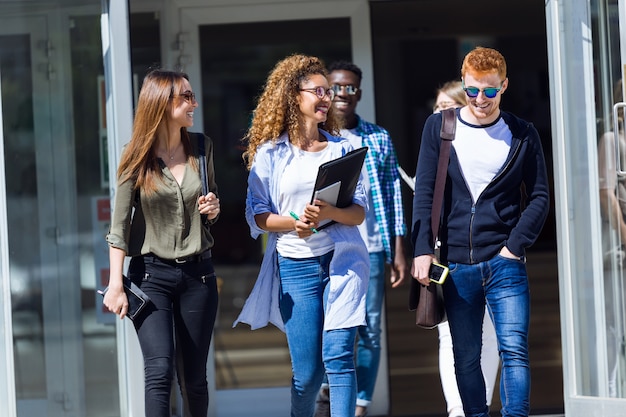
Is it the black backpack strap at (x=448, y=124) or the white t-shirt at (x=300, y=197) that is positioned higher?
the black backpack strap at (x=448, y=124)

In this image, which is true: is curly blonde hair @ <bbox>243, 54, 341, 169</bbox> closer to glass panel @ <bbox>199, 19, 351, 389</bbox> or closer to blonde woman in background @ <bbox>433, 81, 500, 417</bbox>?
blonde woman in background @ <bbox>433, 81, 500, 417</bbox>

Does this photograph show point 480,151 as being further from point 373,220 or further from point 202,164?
point 373,220

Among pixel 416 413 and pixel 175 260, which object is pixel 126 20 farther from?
pixel 416 413

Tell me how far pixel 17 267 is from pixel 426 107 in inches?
518

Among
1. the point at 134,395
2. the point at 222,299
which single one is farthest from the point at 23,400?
the point at 222,299

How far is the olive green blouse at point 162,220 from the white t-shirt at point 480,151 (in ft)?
3.59

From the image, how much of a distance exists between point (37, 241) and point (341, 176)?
2021mm

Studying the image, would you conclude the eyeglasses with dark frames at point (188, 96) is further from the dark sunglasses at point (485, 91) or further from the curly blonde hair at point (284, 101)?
the dark sunglasses at point (485, 91)

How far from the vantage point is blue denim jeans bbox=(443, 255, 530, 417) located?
13.3 ft

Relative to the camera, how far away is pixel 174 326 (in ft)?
13.9

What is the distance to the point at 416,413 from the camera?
19.8 feet

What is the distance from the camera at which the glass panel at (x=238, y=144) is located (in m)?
7.41

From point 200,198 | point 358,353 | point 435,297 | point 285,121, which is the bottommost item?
point 358,353

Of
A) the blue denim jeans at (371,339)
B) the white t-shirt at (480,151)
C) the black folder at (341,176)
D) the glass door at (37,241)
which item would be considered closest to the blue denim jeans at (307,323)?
the black folder at (341,176)
